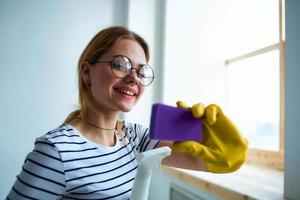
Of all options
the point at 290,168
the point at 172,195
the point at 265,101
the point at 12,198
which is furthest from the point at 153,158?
the point at 265,101

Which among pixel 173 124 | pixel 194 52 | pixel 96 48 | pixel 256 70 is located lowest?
pixel 173 124

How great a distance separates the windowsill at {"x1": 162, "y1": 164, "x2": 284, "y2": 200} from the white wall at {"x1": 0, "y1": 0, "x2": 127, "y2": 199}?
881 mm

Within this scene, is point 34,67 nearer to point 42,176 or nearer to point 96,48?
point 96,48

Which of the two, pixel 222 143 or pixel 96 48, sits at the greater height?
pixel 96 48

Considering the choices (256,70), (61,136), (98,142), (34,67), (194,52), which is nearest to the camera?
(61,136)

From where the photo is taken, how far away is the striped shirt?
1.88 ft

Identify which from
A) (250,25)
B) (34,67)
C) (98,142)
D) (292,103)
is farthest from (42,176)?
(250,25)

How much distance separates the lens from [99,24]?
6.02 ft

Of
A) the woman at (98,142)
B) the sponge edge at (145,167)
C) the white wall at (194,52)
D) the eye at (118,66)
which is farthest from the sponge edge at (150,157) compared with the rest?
the white wall at (194,52)

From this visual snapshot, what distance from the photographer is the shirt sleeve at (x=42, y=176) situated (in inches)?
22.2

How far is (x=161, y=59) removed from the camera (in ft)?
6.16

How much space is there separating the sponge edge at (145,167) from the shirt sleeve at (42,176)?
0.59 ft

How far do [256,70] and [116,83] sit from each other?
4.21 feet

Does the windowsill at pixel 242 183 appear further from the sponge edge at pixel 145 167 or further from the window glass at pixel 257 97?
the sponge edge at pixel 145 167
